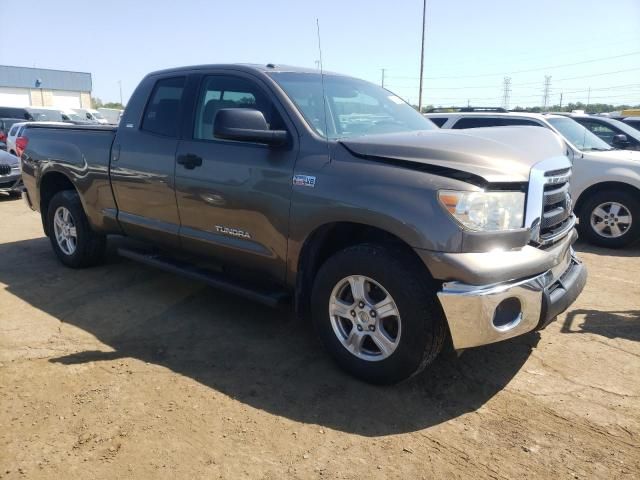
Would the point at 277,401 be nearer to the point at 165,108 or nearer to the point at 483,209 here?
the point at 483,209

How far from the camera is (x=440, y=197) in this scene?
281 cm

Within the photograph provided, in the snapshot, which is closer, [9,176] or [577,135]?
[577,135]

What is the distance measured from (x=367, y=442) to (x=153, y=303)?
2614 millimetres

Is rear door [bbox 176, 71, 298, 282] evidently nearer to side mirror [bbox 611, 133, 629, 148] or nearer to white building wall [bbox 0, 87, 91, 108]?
side mirror [bbox 611, 133, 629, 148]

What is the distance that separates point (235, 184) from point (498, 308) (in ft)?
6.39

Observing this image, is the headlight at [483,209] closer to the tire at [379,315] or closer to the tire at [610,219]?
the tire at [379,315]

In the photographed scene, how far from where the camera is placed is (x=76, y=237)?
5430 mm

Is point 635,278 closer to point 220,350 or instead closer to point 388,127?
point 388,127

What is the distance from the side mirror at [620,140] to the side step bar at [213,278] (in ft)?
21.6

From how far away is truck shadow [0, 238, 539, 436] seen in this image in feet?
9.93

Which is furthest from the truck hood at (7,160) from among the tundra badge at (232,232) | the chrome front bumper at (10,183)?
the tundra badge at (232,232)

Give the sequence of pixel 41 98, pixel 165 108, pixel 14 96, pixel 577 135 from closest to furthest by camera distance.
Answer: pixel 165 108 → pixel 577 135 → pixel 14 96 → pixel 41 98

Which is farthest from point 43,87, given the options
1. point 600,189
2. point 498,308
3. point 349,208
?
point 498,308

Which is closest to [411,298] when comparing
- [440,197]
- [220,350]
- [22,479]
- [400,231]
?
[400,231]
